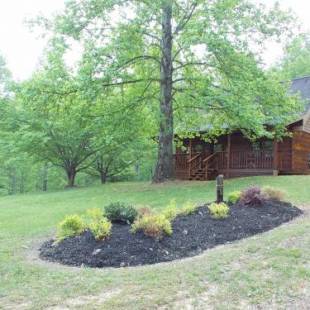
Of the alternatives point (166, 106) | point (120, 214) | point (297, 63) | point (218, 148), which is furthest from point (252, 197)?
point (297, 63)

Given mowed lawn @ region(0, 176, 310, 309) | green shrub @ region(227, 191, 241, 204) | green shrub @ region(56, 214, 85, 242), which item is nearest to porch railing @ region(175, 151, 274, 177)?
green shrub @ region(227, 191, 241, 204)

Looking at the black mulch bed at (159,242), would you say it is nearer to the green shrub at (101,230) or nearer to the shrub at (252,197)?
the green shrub at (101,230)

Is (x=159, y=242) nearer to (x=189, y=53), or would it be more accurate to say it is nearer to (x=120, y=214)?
(x=120, y=214)

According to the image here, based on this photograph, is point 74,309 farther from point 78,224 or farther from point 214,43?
point 214,43

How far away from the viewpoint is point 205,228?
723 centimetres

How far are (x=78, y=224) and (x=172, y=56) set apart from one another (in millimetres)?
11640

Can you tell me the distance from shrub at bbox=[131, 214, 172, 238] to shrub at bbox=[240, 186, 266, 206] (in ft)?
8.32

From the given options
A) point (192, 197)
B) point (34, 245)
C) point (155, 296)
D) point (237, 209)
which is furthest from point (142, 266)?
point (192, 197)

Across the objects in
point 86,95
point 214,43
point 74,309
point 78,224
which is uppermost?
point 214,43

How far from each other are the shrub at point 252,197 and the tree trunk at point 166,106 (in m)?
7.20

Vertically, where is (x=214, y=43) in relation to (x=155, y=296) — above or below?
above

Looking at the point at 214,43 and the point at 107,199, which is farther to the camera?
the point at 107,199

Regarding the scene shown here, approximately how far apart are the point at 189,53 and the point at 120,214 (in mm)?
9759

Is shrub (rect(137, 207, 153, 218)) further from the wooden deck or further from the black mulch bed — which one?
the wooden deck
